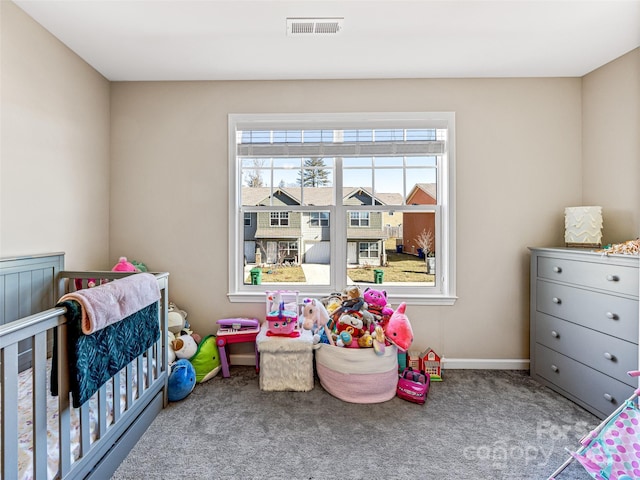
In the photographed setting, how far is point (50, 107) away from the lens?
2.10 meters

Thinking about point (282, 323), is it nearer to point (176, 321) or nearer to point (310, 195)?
point (176, 321)

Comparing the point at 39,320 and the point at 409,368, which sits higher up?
the point at 39,320

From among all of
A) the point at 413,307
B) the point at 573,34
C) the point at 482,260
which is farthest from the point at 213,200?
the point at 573,34

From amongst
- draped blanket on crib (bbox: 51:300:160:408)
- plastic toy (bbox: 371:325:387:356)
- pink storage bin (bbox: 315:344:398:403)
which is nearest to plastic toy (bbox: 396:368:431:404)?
pink storage bin (bbox: 315:344:398:403)

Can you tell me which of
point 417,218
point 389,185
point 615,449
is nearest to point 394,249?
point 417,218

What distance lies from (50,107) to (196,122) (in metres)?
0.96

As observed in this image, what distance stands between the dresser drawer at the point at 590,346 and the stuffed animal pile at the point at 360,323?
107 cm

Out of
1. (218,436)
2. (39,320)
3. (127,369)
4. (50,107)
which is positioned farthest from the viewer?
(50,107)

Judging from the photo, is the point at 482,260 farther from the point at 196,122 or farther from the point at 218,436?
the point at 196,122

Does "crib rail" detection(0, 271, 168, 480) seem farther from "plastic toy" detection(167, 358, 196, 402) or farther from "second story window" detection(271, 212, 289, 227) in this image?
"second story window" detection(271, 212, 289, 227)

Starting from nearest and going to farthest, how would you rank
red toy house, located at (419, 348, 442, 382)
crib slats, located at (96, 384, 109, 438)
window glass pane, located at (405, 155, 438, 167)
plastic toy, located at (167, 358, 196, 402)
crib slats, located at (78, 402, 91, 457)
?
crib slats, located at (78, 402, 91, 457) < crib slats, located at (96, 384, 109, 438) < plastic toy, located at (167, 358, 196, 402) < red toy house, located at (419, 348, 442, 382) < window glass pane, located at (405, 155, 438, 167)

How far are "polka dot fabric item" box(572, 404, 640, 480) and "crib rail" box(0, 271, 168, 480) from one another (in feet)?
6.92

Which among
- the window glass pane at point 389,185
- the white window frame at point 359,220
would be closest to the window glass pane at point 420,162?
the window glass pane at point 389,185

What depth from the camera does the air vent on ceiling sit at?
1.90 m
